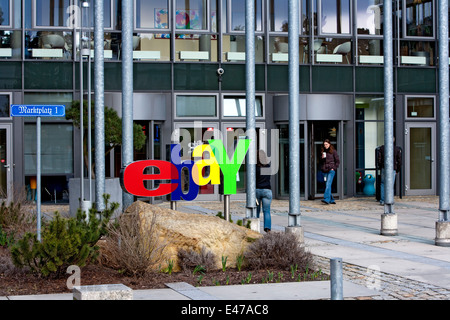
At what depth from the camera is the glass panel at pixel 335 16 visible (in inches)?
999

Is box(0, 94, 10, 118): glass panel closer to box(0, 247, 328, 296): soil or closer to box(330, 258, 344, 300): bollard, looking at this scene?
box(0, 247, 328, 296): soil

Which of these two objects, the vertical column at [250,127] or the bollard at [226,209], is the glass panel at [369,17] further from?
the bollard at [226,209]

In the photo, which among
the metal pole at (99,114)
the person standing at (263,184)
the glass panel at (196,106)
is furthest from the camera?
the glass panel at (196,106)

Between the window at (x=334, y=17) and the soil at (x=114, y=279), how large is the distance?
52.3 feet

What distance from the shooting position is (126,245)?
10.2 metres

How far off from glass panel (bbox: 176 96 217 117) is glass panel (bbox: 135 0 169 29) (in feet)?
8.05

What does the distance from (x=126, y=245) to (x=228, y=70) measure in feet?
49.2

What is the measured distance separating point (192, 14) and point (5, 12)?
5.91 m

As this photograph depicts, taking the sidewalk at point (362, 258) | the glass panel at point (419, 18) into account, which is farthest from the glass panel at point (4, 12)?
the glass panel at point (419, 18)

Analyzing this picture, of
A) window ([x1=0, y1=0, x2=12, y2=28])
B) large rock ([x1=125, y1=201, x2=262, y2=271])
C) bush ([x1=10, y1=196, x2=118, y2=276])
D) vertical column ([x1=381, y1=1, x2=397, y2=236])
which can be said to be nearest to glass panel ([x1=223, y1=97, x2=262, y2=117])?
window ([x1=0, y1=0, x2=12, y2=28])

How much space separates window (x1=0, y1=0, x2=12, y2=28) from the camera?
23.5 meters

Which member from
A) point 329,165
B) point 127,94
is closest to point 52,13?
point 329,165
